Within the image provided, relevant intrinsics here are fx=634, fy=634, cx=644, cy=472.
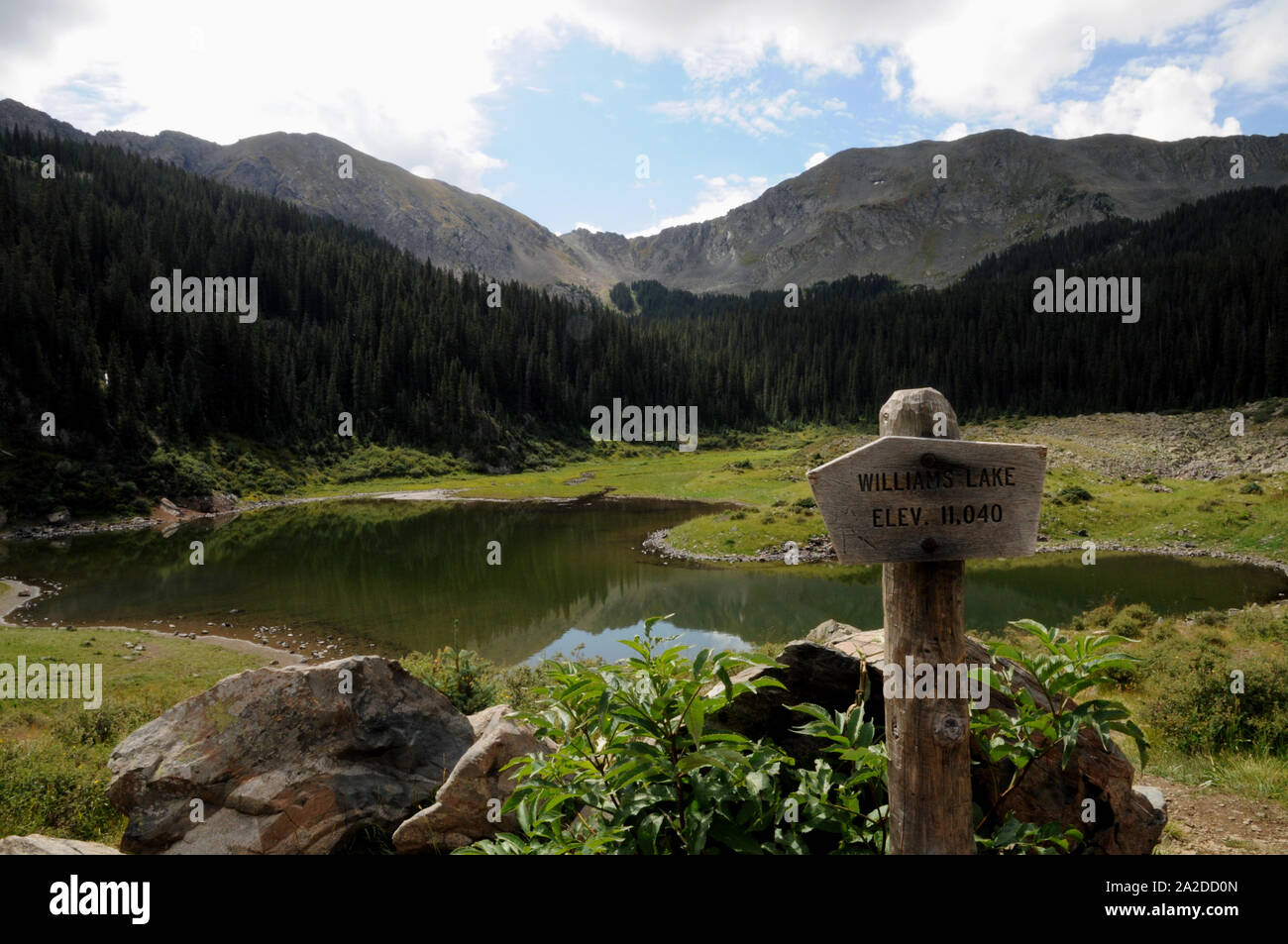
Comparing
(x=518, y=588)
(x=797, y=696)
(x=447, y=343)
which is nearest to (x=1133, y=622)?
(x=797, y=696)

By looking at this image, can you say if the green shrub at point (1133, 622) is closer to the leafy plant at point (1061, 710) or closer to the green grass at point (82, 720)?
the leafy plant at point (1061, 710)

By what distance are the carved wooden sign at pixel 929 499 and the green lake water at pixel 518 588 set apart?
620 inches

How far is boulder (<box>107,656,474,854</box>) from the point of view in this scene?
6.51 m

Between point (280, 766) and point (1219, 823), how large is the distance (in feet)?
35.3

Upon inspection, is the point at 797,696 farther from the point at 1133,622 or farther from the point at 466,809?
the point at 1133,622

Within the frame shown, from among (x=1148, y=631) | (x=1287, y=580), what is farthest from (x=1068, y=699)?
(x=1287, y=580)

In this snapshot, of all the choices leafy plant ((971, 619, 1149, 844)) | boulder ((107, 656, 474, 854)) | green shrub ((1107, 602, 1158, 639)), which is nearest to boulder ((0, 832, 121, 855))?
boulder ((107, 656, 474, 854))

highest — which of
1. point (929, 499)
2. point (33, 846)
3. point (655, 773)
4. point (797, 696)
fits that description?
point (929, 499)

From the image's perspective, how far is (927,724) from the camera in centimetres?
374

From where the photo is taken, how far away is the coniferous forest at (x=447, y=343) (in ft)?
230

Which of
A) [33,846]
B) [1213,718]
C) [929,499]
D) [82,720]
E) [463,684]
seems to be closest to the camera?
[929,499]

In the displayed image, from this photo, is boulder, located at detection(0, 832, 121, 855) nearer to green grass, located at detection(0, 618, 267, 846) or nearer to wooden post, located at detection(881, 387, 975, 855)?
green grass, located at detection(0, 618, 267, 846)

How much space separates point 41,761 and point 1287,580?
40394 mm

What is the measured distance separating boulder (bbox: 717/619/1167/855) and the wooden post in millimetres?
1379
